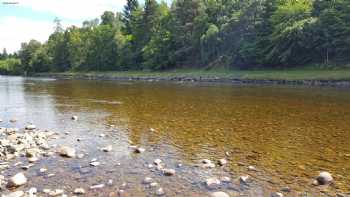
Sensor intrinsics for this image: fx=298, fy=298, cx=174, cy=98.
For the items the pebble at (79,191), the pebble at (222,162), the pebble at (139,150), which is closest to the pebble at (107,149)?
the pebble at (139,150)

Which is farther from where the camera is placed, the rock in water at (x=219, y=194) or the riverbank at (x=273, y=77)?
the riverbank at (x=273, y=77)

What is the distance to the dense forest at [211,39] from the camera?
43719 millimetres

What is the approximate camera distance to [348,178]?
6.97 meters

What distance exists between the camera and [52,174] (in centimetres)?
736

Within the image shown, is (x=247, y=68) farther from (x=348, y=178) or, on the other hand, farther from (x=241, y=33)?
(x=348, y=178)

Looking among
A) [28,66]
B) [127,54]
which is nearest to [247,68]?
[127,54]

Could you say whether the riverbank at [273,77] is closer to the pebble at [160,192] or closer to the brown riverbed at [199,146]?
the brown riverbed at [199,146]

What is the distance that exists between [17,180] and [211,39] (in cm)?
5547

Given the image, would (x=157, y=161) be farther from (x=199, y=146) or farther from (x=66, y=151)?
(x=66, y=151)

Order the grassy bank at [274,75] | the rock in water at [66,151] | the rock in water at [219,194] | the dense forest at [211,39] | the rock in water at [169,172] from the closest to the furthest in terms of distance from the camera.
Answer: the rock in water at [219,194]
the rock in water at [169,172]
the rock in water at [66,151]
the grassy bank at [274,75]
the dense forest at [211,39]

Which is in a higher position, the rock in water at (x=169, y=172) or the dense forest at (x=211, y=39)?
the dense forest at (x=211, y=39)

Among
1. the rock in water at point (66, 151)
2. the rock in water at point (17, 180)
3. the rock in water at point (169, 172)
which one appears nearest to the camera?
the rock in water at point (17, 180)

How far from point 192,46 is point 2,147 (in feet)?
189

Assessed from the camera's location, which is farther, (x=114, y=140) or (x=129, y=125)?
(x=129, y=125)
